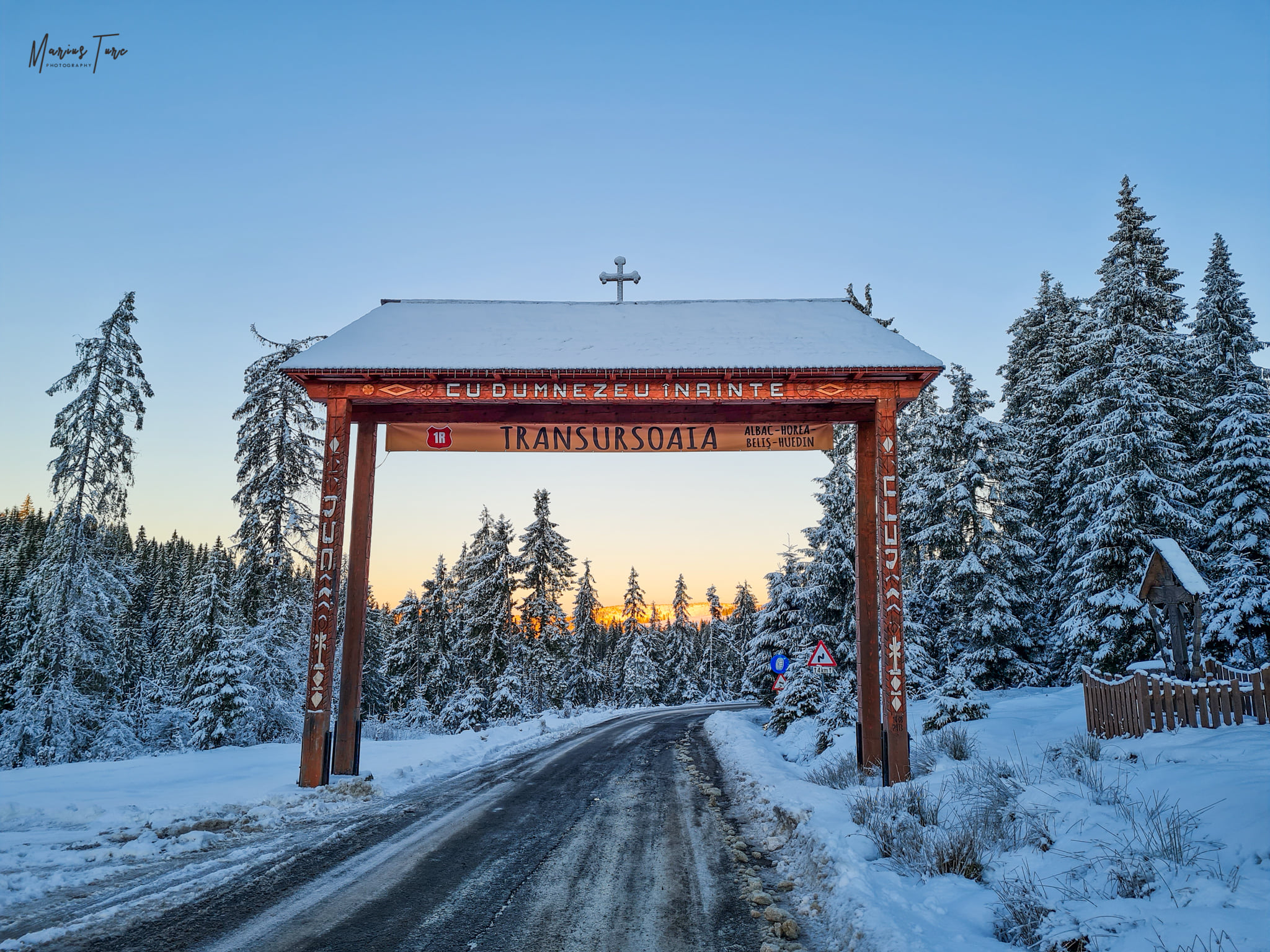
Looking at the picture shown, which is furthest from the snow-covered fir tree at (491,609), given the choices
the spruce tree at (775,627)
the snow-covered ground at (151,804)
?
the snow-covered ground at (151,804)

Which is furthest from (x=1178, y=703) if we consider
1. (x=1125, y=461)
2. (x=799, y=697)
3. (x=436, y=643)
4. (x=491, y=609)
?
(x=436, y=643)

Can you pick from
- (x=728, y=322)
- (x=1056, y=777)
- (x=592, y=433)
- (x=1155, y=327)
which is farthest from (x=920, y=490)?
(x=1056, y=777)

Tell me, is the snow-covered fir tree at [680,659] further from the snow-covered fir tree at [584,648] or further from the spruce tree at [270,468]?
the spruce tree at [270,468]

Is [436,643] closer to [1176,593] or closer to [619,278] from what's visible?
[619,278]

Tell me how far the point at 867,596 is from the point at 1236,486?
52.0ft

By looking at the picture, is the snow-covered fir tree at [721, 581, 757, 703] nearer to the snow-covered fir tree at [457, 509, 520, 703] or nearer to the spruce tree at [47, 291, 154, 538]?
the snow-covered fir tree at [457, 509, 520, 703]

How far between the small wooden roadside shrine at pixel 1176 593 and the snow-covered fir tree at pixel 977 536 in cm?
1189

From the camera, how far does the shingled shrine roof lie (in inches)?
458

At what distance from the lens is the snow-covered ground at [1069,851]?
415 centimetres

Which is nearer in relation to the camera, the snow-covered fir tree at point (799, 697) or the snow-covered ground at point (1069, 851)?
the snow-covered ground at point (1069, 851)

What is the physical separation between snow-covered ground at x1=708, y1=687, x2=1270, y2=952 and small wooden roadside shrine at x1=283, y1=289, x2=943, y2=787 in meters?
3.30

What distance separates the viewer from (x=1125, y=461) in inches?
811

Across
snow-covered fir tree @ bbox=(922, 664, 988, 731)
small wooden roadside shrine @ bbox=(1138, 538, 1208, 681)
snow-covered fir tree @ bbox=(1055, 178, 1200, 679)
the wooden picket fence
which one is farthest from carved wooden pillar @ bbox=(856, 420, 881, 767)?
snow-covered fir tree @ bbox=(1055, 178, 1200, 679)

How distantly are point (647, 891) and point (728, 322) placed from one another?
10361mm
